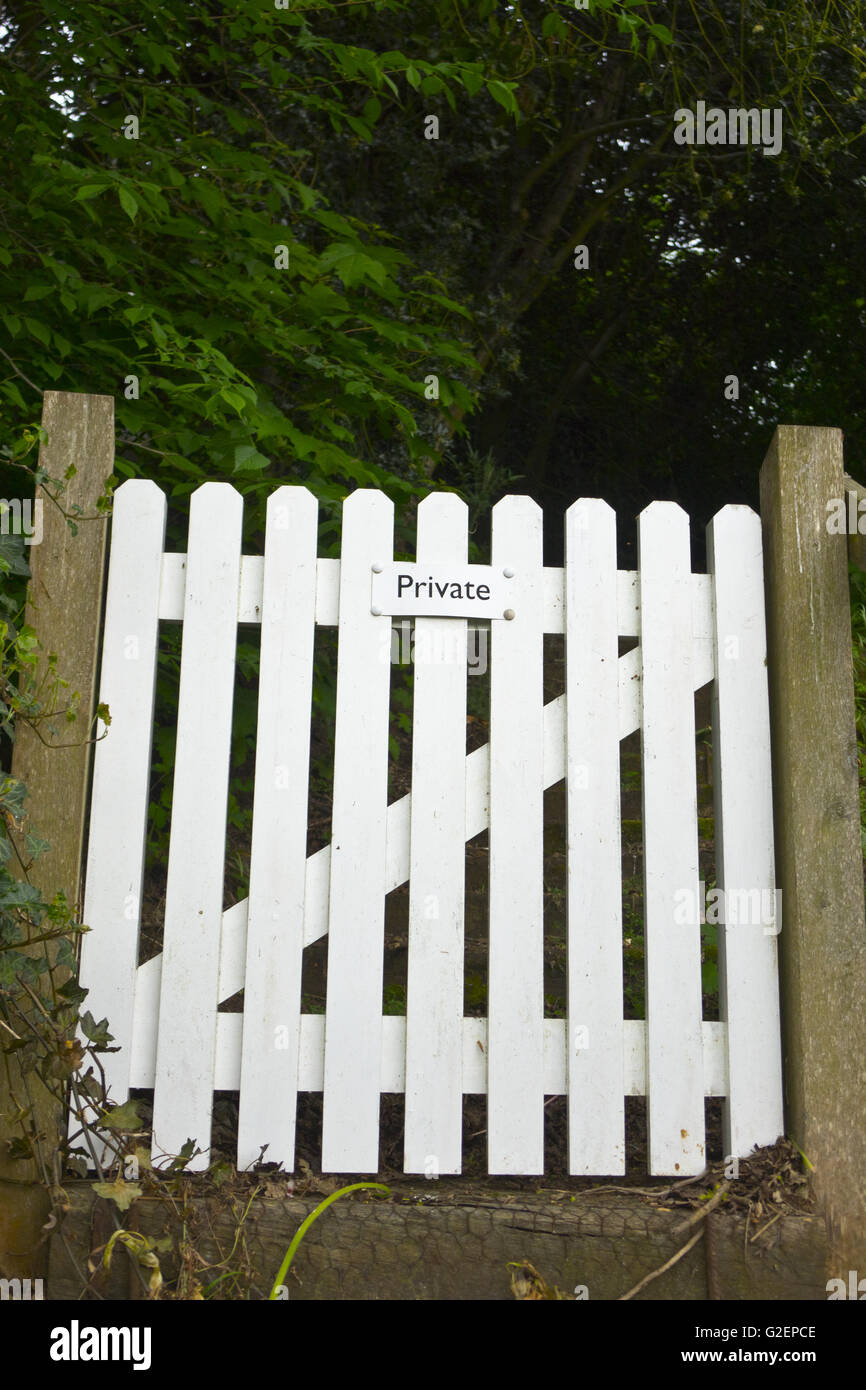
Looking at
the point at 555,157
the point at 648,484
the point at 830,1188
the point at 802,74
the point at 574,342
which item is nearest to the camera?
the point at 830,1188

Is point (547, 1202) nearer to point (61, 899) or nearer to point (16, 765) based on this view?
point (61, 899)

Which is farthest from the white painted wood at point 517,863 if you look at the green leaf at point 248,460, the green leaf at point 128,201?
the green leaf at point 128,201

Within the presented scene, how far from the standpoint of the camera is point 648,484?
8805mm

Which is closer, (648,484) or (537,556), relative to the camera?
(537,556)

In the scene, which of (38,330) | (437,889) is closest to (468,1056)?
(437,889)

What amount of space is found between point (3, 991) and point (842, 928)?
1.52 meters

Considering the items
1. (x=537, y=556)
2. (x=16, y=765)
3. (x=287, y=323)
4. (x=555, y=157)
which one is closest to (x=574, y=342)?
(x=555, y=157)

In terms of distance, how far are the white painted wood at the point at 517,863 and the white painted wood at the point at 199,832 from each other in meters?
0.52

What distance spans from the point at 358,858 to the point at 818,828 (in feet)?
2.90
